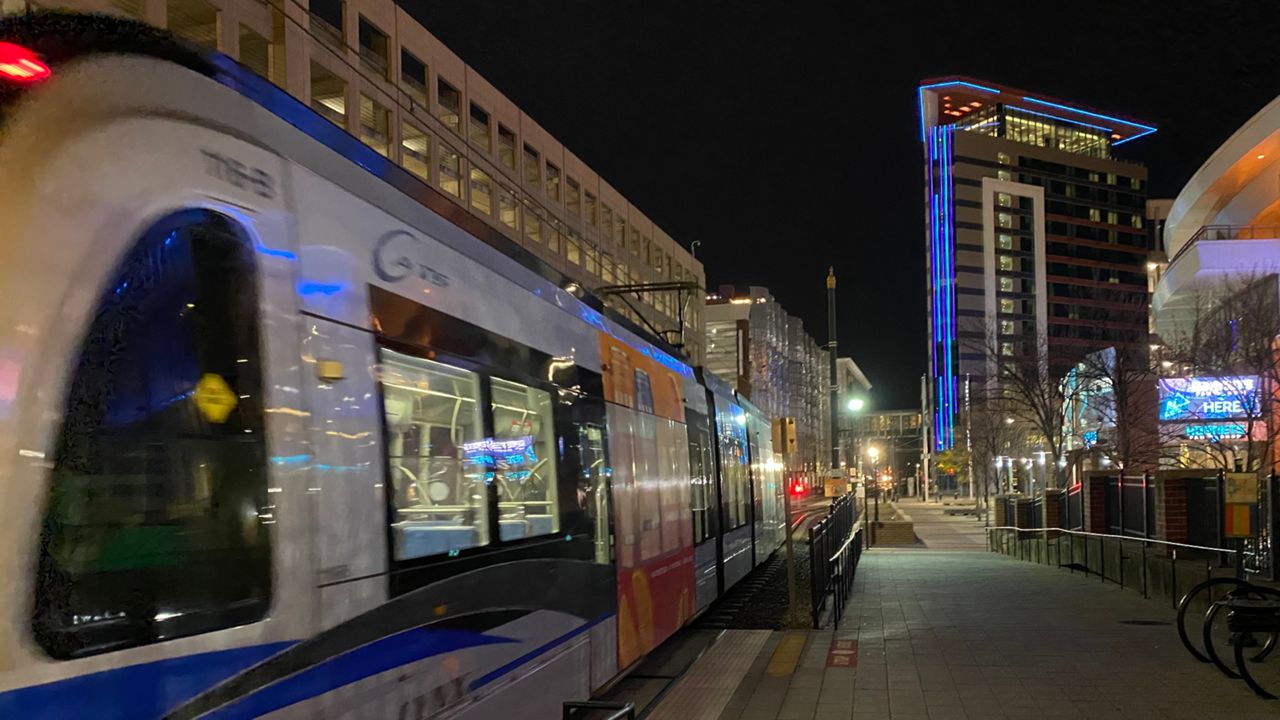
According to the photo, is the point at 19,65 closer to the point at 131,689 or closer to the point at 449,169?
the point at 131,689

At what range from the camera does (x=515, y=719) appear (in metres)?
5.24

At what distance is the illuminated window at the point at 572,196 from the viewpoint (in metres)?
52.8

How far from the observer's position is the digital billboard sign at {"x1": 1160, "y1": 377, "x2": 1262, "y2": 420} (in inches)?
840

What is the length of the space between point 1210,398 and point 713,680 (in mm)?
19156

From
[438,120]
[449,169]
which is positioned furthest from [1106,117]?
[438,120]

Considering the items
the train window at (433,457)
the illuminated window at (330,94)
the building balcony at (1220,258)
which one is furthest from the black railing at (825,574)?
the illuminated window at (330,94)

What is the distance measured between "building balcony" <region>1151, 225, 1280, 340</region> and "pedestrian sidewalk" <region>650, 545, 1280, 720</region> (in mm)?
18178

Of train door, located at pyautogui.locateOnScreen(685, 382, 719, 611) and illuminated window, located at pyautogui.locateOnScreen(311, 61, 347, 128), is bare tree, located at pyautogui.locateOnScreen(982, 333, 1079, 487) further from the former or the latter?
illuminated window, located at pyautogui.locateOnScreen(311, 61, 347, 128)

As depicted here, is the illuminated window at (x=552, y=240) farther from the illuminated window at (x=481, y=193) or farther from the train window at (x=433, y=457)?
the train window at (x=433, y=457)

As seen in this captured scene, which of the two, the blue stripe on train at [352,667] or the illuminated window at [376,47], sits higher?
the illuminated window at [376,47]

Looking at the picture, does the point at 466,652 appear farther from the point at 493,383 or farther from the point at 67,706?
the point at 67,706

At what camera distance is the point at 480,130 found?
4456cm

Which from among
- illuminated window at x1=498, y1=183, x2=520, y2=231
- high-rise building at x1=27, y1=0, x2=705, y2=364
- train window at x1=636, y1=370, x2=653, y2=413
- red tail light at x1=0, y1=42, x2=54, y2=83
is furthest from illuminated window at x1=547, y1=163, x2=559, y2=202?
red tail light at x1=0, y1=42, x2=54, y2=83

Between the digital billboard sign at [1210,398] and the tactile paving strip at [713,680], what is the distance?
16.3 metres
